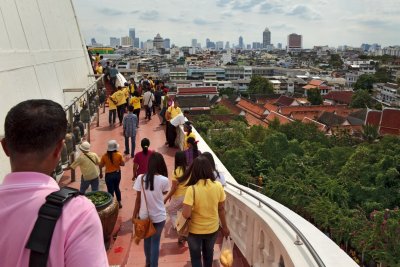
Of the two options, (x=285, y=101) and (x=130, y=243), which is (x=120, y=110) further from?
(x=285, y=101)

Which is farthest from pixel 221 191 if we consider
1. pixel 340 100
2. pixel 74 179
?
pixel 340 100

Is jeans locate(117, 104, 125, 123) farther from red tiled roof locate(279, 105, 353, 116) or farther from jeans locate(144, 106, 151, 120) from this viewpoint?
red tiled roof locate(279, 105, 353, 116)

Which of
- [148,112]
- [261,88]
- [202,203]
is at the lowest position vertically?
[261,88]

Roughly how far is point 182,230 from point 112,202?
1722 millimetres

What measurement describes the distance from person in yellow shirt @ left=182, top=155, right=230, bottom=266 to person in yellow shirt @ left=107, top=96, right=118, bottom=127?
8.51 m

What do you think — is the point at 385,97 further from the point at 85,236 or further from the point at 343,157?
the point at 85,236

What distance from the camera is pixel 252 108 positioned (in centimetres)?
6247

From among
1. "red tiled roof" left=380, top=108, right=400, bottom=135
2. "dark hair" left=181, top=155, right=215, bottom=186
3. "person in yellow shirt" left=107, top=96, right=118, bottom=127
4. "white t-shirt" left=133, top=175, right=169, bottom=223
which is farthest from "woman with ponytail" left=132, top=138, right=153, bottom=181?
"red tiled roof" left=380, top=108, right=400, bottom=135

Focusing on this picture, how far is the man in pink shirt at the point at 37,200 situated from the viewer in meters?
1.31

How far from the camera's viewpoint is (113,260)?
5.00 metres

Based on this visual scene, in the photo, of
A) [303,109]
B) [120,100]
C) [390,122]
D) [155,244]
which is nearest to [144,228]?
[155,244]

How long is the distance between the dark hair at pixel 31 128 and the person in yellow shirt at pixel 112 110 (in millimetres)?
10653

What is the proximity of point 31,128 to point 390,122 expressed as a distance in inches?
2125

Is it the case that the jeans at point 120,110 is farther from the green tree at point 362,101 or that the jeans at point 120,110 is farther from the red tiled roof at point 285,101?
the green tree at point 362,101
